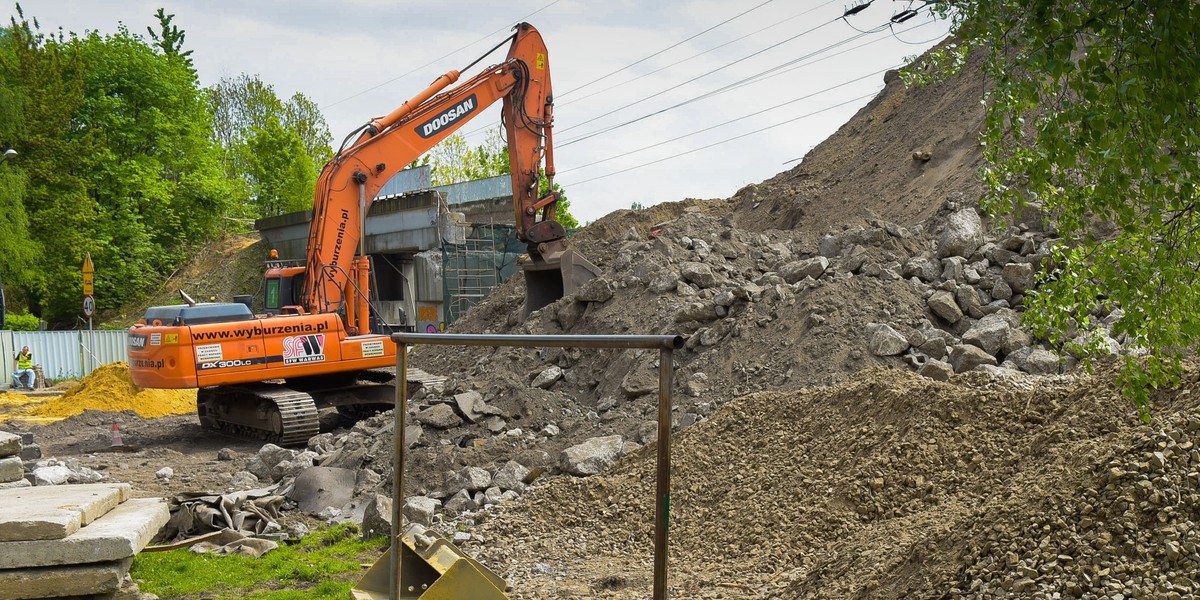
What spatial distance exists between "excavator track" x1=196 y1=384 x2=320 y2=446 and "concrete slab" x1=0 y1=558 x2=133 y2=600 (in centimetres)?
712

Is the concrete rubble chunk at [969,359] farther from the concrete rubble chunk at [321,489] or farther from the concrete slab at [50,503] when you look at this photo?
the concrete slab at [50,503]

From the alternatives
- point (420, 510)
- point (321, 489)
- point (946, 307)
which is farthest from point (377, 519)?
point (946, 307)

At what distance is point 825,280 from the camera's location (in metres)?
12.1

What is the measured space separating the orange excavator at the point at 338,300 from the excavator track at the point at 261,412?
0.02 metres

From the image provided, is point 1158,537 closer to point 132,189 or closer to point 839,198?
point 839,198

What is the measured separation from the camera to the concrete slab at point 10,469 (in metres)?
7.88

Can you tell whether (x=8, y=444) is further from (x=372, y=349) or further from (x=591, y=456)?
(x=372, y=349)

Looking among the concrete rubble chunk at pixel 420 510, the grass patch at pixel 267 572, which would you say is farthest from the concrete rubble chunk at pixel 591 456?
the grass patch at pixel 267 572

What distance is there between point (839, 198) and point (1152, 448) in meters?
13.3

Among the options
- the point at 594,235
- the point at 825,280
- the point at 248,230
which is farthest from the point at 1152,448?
the point at 248,230

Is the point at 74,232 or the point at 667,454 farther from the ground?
the point at 74,232

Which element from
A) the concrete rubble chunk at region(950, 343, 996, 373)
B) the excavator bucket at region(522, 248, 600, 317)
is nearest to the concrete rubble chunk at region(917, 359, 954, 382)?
the concrete rubble chunk at region(950, 343, 996, 373)

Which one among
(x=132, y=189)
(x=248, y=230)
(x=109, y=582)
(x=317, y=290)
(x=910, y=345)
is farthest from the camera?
(x=248, y=230)

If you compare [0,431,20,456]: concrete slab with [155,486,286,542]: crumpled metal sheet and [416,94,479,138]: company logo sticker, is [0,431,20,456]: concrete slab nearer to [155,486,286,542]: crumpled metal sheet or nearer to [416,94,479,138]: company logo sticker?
[155,486,286,542]: crumpled metal sheet
